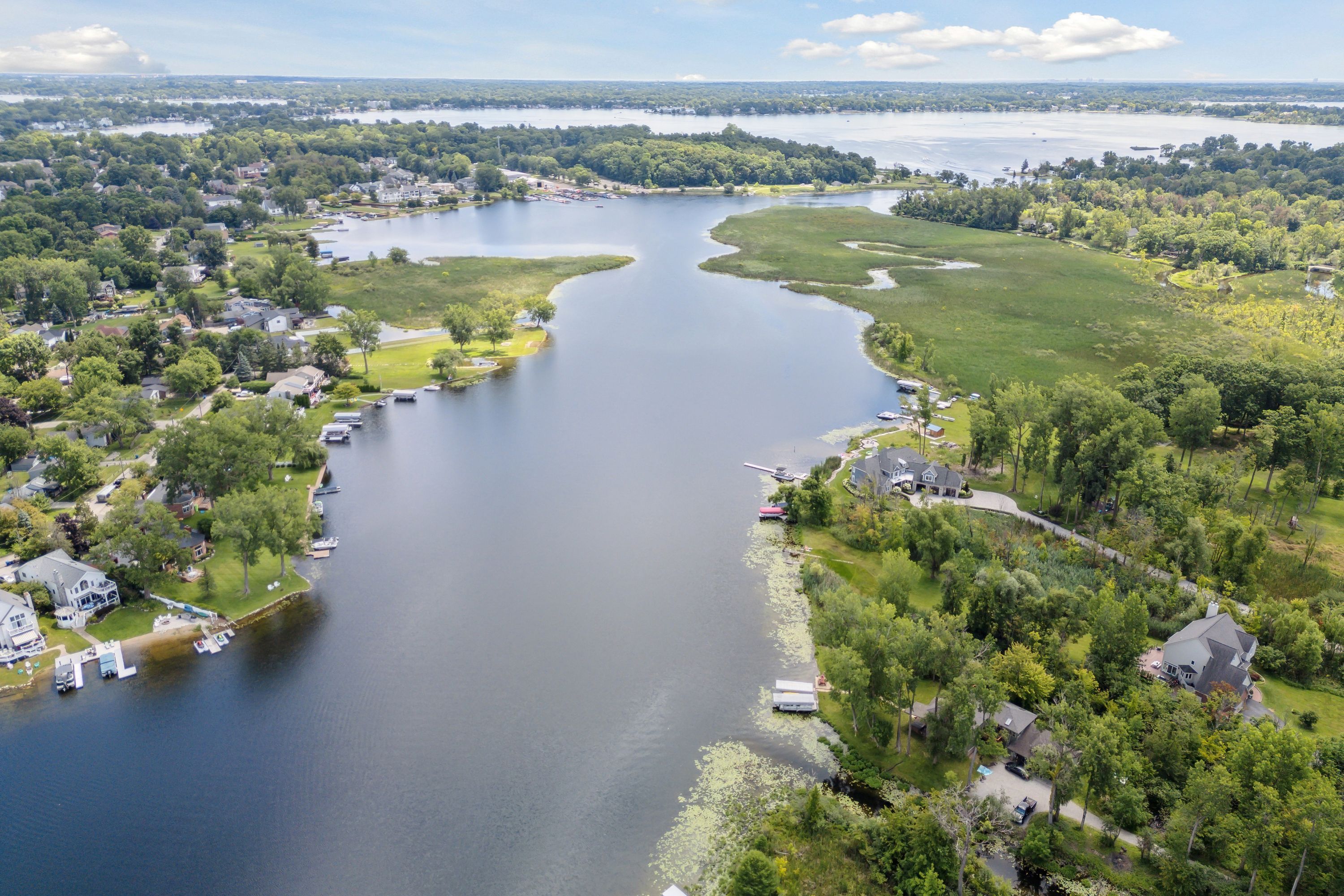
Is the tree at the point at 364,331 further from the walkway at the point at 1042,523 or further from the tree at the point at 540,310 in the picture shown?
the walkway at the point at 1042,523

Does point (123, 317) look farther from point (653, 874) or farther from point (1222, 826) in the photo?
point (1222, 826)

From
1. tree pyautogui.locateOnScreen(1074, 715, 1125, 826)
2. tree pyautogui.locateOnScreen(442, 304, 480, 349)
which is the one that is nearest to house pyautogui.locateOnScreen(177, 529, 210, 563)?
tree pyautogui.locateOnScreen(442, 304, 480, 349)

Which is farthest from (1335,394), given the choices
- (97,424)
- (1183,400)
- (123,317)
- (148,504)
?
(123,317)

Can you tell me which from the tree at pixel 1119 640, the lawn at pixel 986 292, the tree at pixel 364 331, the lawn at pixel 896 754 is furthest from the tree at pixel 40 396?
the lawn at pixel 986 292

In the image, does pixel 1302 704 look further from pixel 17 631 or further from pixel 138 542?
Answer: pixel 17 631

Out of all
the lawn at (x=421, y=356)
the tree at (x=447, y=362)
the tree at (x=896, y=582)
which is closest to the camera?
the tree at (x=896, y=582)
